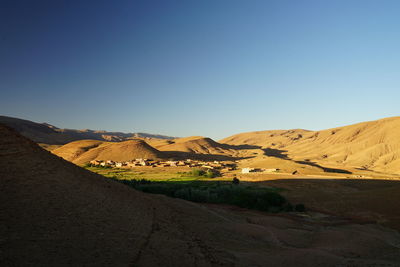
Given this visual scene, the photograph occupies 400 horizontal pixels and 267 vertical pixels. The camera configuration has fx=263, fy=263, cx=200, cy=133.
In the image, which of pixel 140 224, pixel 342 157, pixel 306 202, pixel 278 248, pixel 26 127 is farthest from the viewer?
pixel 26 127

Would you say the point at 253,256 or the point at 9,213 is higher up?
the point at 9,213

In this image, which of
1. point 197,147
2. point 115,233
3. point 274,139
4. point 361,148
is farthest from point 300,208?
point 274,139

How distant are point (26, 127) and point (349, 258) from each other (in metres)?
152

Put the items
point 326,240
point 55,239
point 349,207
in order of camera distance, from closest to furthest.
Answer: point 55,239
point 326,240
point 349,207

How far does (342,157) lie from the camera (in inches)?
3179

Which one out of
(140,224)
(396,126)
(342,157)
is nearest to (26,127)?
(342,157)

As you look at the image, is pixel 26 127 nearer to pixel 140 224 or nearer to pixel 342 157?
pixel 342 157

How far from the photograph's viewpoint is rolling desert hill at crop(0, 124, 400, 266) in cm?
662

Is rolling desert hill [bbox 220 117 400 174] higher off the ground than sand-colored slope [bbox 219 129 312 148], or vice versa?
sand-colored slope [bbox 219 129 312 148]

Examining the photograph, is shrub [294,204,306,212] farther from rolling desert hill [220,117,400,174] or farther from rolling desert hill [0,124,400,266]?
rolling desert hill [220,117,400,174]

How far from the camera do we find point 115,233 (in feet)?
26.6

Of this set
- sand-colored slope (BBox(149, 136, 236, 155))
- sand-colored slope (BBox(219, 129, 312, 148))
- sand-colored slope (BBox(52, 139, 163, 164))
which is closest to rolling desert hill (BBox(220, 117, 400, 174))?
sand-colored slope (BBox(219, 129, 312, 148))

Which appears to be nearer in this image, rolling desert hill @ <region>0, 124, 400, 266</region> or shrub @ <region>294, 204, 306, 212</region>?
rolling desert hill @ <region>0, 124, 400, 266</region>

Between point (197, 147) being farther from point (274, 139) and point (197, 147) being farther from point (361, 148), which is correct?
point (274, 139)
